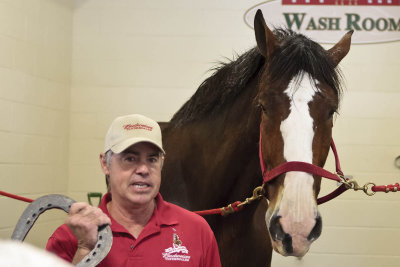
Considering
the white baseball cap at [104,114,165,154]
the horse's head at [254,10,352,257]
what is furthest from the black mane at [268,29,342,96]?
the white baseball cap at [104,114,165,154]

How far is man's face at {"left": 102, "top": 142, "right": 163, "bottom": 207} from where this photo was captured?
1.43 meters

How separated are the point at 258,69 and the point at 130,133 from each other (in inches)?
38.4

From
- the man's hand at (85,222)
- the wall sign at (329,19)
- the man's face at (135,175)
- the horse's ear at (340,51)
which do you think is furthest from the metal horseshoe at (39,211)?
the wall sign at (329,19)

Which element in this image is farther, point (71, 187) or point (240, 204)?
point (71, 187)

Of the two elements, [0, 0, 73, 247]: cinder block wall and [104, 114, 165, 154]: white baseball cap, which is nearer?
[104, 114, 165, 154]: white baseball cap

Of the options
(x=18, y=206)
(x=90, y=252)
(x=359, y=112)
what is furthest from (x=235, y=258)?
(x=359, y=112)

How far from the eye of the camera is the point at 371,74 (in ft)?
13.3

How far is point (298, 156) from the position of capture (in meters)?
1.73

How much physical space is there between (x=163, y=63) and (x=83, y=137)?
0.96 meters

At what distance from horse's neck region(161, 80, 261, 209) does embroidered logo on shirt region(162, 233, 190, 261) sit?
834mm

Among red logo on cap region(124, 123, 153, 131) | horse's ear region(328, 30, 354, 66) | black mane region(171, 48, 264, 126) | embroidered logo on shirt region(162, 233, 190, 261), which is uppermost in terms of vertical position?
horse's ear region(328, 30, 354, 66)

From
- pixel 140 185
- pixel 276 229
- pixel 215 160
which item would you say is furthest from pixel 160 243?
pixel 215 160

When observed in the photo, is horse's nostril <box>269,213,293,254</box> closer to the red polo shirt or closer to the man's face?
the red polo shirt

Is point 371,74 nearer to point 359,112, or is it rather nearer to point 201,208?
point 359,112
